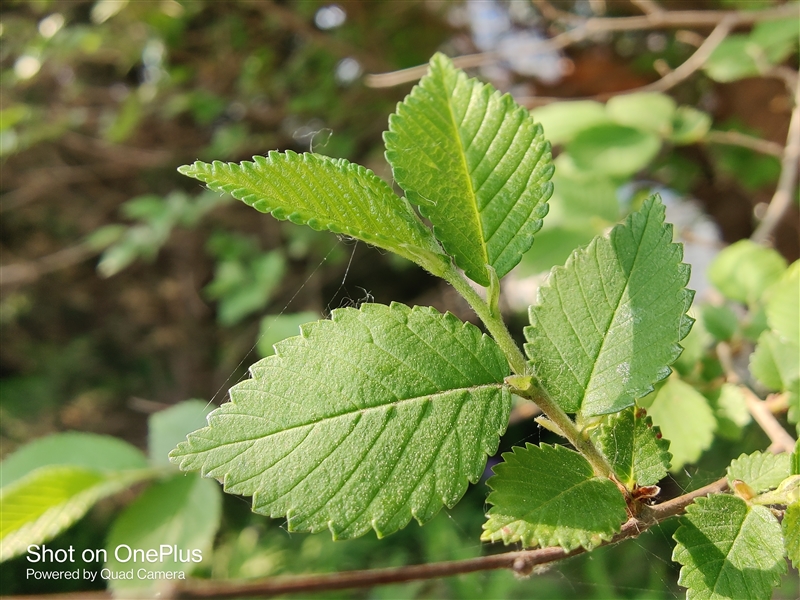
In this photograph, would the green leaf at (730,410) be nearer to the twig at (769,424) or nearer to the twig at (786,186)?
the twig at (769,424)

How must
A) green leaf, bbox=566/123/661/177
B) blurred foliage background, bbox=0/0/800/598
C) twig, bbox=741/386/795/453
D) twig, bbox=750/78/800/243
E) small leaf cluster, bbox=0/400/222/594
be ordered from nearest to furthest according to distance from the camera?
twig, bbox=741/386/795/453 → small leaf cluster, bbox=0/400/222/594 → twig, bbox=750/78/800/243 → green leaf, bbox=566/123/661/177 → blurred foliage background, bbox=0/0/800/598

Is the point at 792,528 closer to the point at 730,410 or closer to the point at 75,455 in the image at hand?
the point at 730,410

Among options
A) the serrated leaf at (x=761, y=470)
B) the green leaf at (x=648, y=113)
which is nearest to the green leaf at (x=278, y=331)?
the serrated leaf at (x=761, y=470)

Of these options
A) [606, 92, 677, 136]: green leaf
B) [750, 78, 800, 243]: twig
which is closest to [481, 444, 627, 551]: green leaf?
[750, 78, 800, 243]: twig

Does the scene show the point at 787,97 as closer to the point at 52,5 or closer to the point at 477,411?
the point at 477,411

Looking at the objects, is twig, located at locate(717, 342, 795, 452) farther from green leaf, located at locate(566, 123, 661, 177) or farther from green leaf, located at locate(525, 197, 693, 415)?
green leaf, located at locate(566, 123, 661, 177)
